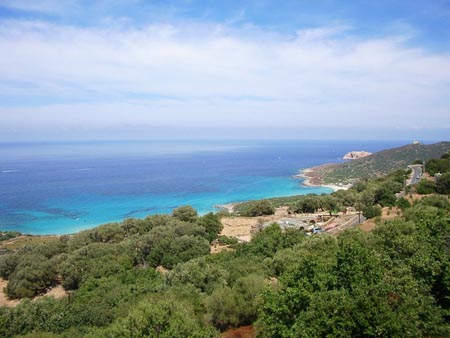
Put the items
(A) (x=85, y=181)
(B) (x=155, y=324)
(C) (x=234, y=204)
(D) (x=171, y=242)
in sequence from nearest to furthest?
(B) (x=155, y=324) → (D) (x=171, y=242) → (C) (x=234, y=204) → (A) (x=85, y=181)

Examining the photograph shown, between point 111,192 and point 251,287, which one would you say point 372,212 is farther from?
point 111,192

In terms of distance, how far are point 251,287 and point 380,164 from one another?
97141 mm

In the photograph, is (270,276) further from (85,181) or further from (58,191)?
(85,181)

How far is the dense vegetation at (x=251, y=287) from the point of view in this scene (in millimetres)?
8906

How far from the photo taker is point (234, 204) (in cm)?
6869

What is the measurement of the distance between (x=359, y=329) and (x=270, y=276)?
1042 centimetres

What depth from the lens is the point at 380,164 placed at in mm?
100875

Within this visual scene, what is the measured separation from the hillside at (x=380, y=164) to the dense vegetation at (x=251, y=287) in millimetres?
A: 67807

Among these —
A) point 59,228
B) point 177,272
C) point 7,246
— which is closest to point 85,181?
point 59,228

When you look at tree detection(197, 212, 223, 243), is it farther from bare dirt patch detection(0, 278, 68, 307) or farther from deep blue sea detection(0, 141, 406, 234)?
deep blue sea detection(0, 141, 406, 234)

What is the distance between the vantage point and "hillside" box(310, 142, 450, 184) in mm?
93688

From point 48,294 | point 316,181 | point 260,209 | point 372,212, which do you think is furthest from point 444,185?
point 316,181

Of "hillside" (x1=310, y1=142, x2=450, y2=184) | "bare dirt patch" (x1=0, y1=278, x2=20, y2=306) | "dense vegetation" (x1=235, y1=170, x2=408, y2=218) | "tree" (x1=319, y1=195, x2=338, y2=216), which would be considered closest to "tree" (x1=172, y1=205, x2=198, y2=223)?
"dense vegetation" (x1=235, y1=170, x2=408, y2=218)

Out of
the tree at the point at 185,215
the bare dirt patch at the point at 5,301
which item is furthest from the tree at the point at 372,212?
the bare dirt patch at the point at 5,301
